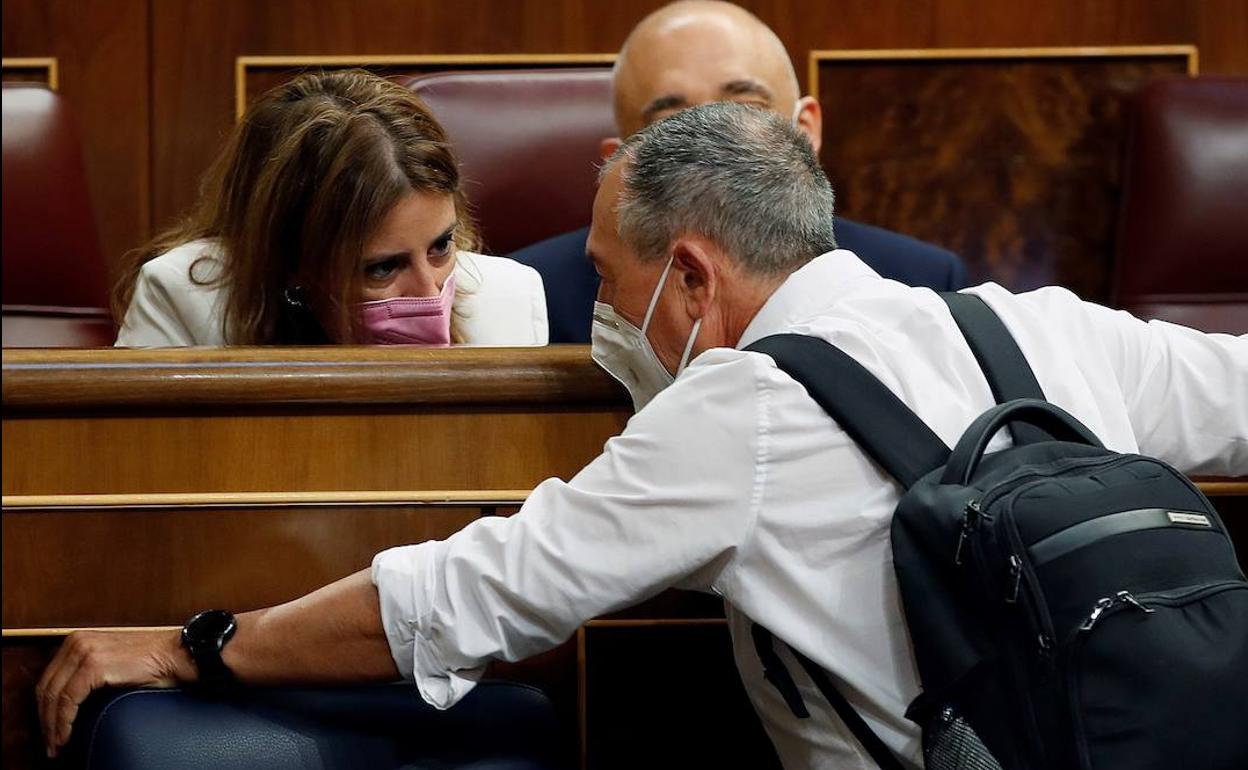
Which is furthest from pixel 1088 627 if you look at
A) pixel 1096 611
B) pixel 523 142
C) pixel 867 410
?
pixel 523 142

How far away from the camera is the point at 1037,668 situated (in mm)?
952

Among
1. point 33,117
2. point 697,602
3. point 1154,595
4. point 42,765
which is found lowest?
point 42,765

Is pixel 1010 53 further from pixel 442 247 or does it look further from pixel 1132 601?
pixel 1132 601

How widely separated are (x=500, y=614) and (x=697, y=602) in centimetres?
33

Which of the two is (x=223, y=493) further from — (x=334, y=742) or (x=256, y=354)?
(x=334, y=742)

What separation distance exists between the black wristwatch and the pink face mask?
0.51m

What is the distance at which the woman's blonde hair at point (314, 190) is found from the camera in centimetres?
166

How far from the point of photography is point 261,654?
116cm

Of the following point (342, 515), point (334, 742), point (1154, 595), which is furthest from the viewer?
point (342, 515)

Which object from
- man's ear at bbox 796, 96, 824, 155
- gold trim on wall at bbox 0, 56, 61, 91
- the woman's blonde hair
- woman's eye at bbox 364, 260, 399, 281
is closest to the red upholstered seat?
gold trim on wall at bbox 0, 56, 61, 91

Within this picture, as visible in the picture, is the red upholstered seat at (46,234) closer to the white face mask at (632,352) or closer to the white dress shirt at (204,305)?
the white dress shirt at (204,305)

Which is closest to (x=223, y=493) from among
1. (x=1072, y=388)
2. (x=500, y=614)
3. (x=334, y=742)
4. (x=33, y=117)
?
(x=334, y=742)

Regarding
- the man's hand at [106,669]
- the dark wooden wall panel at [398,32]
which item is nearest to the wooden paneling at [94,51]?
the dark wooden wall panel at [398,32]

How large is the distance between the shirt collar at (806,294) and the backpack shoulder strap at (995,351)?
0.07 metres
